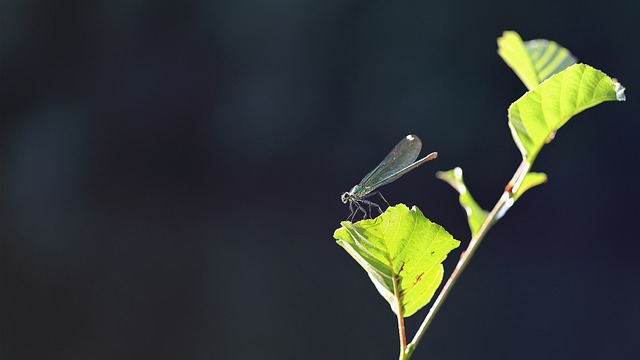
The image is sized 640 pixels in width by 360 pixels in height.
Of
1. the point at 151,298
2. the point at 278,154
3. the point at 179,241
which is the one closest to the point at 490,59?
the point at 278,154

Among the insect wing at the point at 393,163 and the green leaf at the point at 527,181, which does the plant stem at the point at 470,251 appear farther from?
the insect wing at the point at 393,163

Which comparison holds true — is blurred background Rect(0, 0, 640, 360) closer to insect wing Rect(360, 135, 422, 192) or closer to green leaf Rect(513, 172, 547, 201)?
insect wing Rect(360, 135, 422, 192)

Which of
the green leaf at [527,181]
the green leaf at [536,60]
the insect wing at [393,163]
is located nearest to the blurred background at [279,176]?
the insect wing at [393,163]

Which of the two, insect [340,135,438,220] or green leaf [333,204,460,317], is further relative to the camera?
insect [340,135,438,220]

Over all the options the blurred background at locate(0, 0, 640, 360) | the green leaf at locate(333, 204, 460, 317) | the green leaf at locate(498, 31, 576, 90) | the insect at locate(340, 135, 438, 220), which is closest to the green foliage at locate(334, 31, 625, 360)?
the green leaf at locate(333, 204, 460, 317)

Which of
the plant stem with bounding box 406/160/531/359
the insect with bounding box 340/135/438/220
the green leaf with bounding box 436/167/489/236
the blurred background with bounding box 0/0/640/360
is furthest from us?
the blurred background with bounding box 0/0/640/360

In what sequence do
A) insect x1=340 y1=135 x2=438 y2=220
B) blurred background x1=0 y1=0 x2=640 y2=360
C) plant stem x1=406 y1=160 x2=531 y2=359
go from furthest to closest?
blurred background x1=0 y1=0 x2=640 y2=360 < insect x1=340 y1=135 x2=438 y2=220 < plant stem x1=406 y1=160 x2=531 y2=359

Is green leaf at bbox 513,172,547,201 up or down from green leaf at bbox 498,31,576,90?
down
